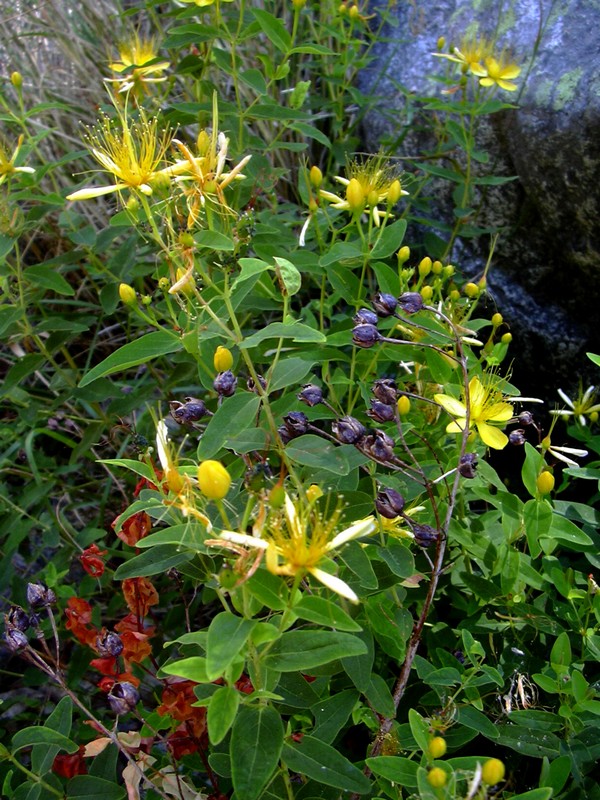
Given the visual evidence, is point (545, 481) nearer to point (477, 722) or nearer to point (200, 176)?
point (477, 722)

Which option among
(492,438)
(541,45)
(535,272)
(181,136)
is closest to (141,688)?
(492,438)

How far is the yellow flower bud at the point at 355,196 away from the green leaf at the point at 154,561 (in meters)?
0.58

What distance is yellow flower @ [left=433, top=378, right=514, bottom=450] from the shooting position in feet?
3.35

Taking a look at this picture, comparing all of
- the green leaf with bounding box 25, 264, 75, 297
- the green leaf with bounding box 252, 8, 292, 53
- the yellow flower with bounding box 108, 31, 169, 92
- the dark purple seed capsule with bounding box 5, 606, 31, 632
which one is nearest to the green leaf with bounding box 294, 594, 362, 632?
the dark purple seed capsule with bounding box 5, 606, 31, 632

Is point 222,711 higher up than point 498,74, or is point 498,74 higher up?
point 498,74

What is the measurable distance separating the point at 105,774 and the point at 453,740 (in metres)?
0.47

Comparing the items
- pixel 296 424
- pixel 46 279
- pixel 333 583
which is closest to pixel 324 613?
pixel 333 583

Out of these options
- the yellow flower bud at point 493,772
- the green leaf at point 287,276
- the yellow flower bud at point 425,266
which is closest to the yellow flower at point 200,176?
the green leaf at point 287,276

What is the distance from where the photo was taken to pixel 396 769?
2.74ft

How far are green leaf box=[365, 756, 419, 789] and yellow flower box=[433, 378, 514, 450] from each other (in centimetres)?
41

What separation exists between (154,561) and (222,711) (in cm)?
24

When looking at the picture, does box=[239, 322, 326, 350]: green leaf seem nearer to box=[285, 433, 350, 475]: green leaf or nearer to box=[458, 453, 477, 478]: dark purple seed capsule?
box=[285, 433, 350, 475]: green leaf

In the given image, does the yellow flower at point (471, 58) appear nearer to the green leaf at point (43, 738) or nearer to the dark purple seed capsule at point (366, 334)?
the dark purple seed capsule at point (366, 334)

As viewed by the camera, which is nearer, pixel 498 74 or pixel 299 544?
pixel 299 544
